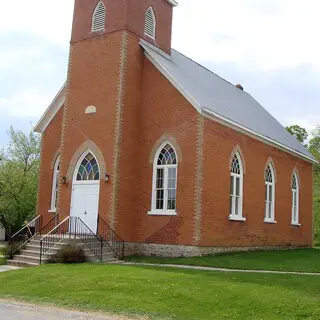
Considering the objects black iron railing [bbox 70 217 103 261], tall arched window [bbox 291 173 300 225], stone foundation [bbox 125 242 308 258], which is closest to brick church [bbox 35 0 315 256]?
stone foundation [bbox 125 242 308 258]

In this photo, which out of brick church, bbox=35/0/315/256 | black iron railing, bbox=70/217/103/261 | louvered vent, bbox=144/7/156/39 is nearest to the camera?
black iron railing, bbox=70/217/103/261

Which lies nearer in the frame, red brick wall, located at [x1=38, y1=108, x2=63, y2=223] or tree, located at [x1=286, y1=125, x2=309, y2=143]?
red brick wall, located at [x1=38, y1=108, x2=63, y2=223]

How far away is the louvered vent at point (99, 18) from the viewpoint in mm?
21219

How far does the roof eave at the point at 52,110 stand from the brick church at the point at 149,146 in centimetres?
306

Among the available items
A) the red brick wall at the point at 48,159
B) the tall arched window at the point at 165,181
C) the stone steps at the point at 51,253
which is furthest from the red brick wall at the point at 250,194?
the red brick wall at the point at 48,159

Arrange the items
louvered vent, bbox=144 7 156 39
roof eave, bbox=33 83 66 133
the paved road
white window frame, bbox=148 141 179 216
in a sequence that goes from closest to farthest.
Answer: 1. the paved road
2. white window frame, bbox=148 141 179 216
3. louvered vent, bbox=144 7 156 39
4. roof eave, bbox=33 83 66 133

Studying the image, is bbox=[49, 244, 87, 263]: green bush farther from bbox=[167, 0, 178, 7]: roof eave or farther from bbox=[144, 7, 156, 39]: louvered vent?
bbox=[167, 0, 178, 7]: roof eave

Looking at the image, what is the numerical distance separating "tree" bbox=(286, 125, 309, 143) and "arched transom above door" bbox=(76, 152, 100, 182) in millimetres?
35595

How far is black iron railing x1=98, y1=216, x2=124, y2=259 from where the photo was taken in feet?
61.8

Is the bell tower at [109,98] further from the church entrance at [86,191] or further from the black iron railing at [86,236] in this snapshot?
the black iron railing at [86,236]

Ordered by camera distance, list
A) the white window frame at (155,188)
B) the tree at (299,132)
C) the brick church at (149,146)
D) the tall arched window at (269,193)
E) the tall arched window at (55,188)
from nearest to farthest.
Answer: the brick church at (149,146) → the white window frame at (155,188) → the tall arched window at (55,188) → the tall arched window at (269,193) → the tree at (299,132)

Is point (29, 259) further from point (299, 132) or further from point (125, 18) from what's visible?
point (299, 132)

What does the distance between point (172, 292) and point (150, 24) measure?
566 inches

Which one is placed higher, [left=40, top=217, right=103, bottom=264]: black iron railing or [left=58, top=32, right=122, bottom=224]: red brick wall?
[left=58, top=32, right=122, bottom=224]: red brick wall
